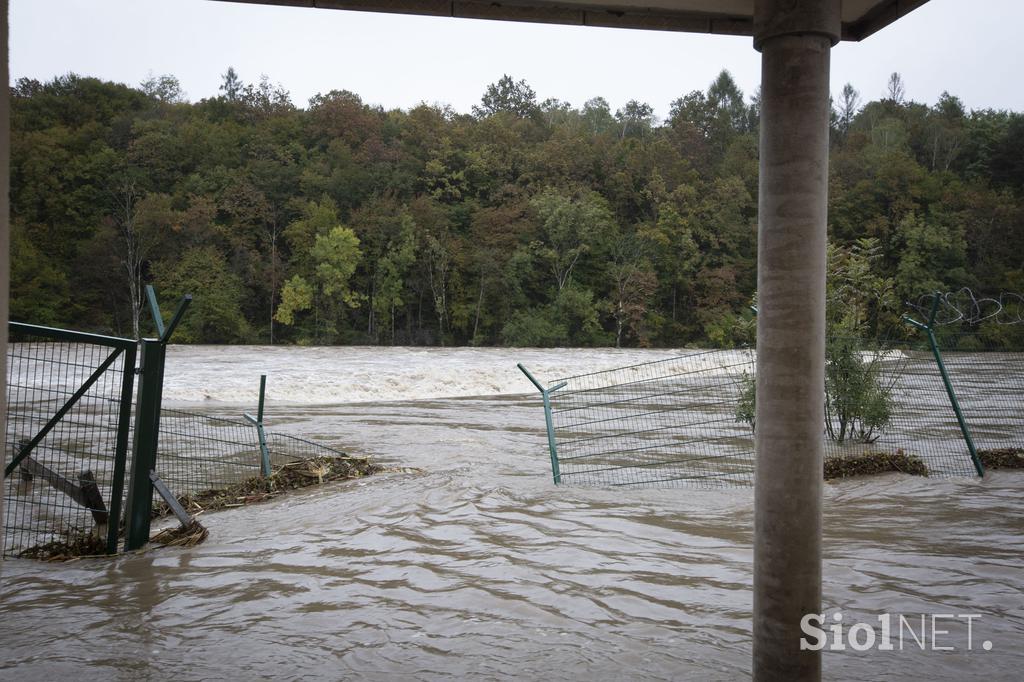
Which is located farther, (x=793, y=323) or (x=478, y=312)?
(x=478, y=312)

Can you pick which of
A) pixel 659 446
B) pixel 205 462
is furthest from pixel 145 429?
pixel 659 446

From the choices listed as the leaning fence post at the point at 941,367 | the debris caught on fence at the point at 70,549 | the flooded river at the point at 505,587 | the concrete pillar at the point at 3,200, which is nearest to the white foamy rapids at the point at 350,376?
the flooded river at the point at 505,587

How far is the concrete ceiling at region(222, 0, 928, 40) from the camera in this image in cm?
474

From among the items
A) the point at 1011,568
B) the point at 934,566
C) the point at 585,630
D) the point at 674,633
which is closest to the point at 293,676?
the point at 585,630

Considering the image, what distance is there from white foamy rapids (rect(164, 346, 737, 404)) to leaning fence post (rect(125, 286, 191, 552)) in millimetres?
19101

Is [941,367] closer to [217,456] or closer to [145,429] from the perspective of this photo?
[145,429]

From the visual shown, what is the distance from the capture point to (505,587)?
225 inches

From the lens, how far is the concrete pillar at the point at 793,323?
11.7 ft

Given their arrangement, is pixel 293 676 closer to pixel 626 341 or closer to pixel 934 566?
pixel 934 566

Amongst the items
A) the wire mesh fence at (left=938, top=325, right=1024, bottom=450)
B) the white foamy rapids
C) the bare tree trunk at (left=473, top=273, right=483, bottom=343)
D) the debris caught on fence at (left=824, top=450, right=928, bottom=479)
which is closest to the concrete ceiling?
the debris caught on fence at (left=824, top=450, right=928, bottom=479)

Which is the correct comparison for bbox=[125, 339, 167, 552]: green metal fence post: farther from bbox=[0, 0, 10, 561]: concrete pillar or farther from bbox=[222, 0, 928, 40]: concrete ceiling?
bbox=[0, 0, 10, 561]: concrete pillar

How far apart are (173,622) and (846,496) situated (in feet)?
22.0

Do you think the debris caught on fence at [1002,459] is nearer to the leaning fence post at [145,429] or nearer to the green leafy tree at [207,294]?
the leaning fence post at [145,429]

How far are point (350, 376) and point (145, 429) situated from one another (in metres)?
23.7
